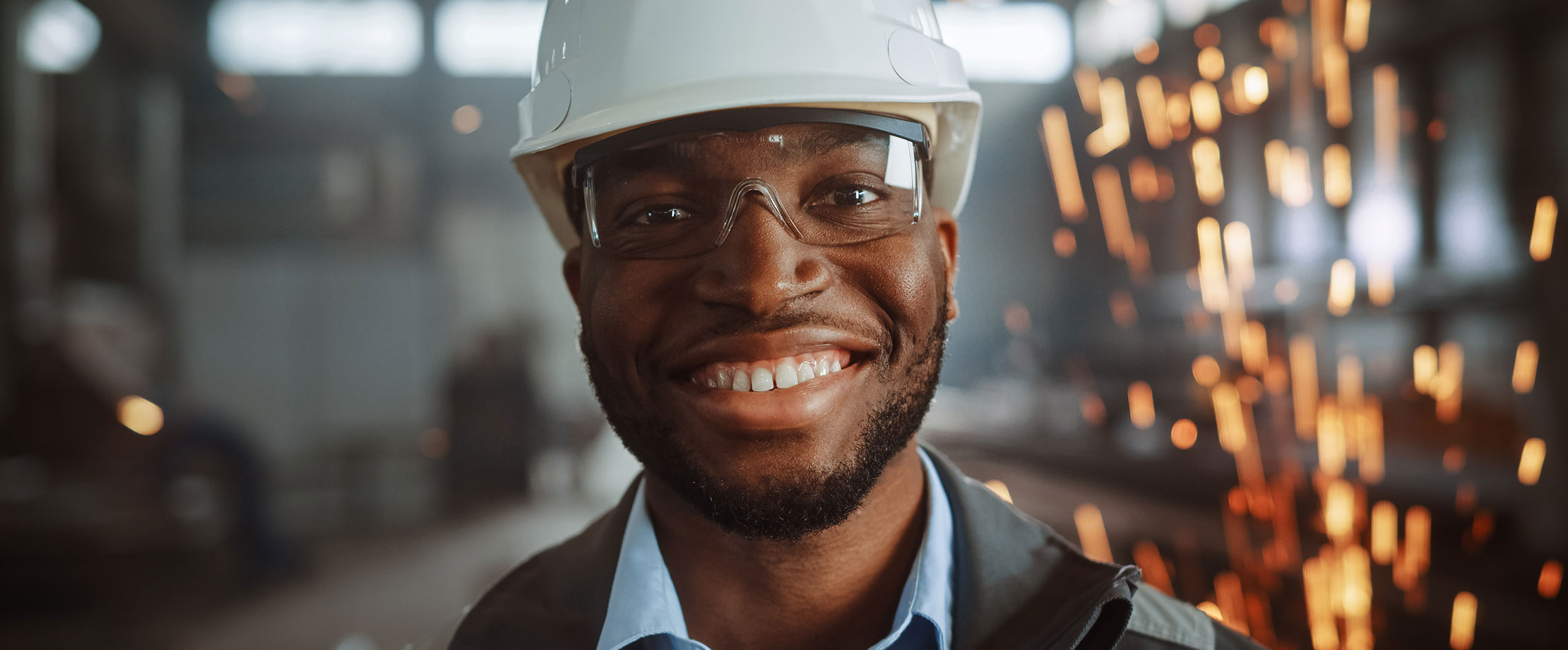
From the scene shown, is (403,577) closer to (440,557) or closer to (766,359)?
(440,557)

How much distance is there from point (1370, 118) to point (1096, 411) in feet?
7.31

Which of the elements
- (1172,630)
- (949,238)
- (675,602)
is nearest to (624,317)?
(675,602)

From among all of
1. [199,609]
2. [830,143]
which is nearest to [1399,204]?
[830,143]

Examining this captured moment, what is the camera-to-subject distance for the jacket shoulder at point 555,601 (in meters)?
1.13

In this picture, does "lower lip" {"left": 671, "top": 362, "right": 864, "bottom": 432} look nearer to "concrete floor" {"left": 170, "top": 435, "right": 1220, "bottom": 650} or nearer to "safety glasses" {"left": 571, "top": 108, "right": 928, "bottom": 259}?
"safety glasses" {"left": 571, "top": 108, "right": 928, "bottom": 259}

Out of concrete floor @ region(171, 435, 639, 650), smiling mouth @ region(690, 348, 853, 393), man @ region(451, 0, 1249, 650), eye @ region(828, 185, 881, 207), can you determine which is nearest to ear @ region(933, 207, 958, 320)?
man @ region(451, 0, 1249, 650)

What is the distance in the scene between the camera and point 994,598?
1067mm

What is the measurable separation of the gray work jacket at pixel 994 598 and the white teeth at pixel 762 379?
1.18 feet

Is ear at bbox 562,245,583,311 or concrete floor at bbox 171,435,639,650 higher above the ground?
ear at bbox 562,245,583,311

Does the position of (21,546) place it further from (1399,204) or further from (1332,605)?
(1399,204)

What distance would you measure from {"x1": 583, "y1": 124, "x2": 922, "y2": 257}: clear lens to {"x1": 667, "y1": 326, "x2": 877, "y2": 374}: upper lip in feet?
0.38

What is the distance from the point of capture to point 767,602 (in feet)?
3.70

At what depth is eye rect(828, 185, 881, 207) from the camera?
1075 mm

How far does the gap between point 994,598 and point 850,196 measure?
0.54m
